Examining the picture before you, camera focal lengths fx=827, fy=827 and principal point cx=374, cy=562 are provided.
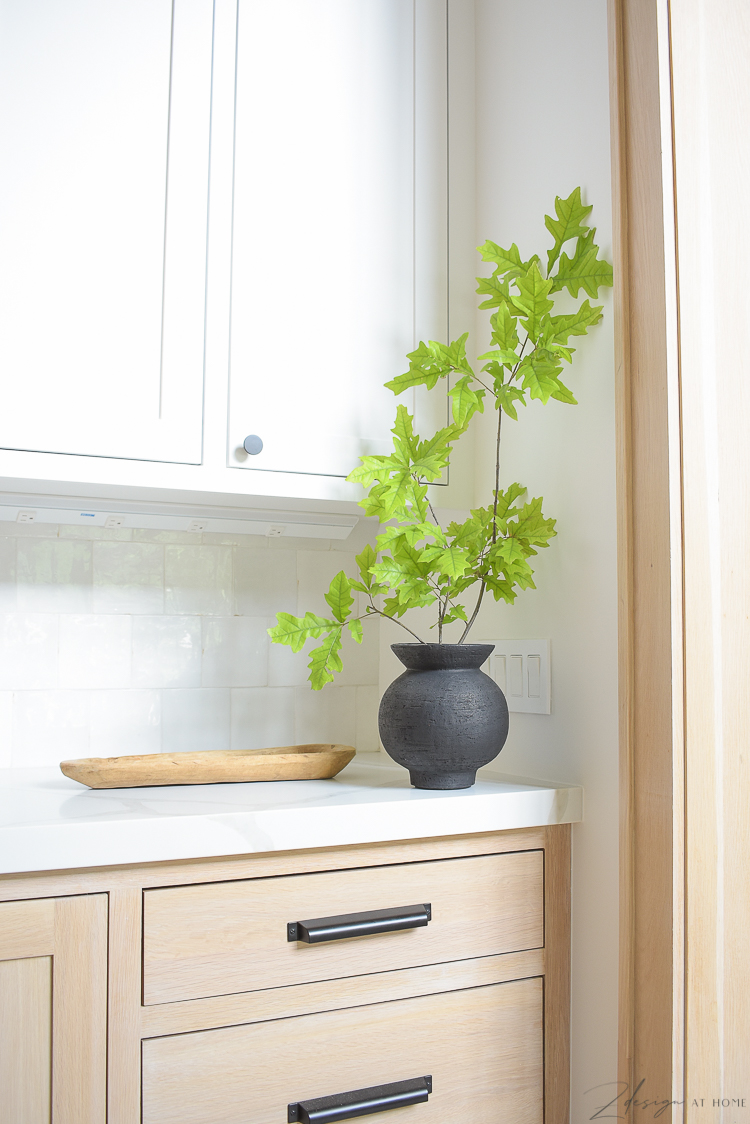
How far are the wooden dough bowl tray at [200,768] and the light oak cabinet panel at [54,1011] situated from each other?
284 mm

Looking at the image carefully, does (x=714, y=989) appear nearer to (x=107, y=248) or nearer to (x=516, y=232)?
(x=516, y=232)

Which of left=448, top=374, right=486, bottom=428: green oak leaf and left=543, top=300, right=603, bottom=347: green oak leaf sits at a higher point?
left=543, top=300, right=603, bottom=347: green oak leaf

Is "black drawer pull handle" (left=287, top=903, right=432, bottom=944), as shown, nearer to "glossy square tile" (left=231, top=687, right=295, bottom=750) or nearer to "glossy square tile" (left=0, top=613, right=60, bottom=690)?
"glossy square tile" (left=231, top=687, right=295, bottom=750)

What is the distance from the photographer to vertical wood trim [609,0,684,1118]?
3.24 ft

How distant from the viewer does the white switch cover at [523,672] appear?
127 cm

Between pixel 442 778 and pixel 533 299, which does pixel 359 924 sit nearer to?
pixel 442 778

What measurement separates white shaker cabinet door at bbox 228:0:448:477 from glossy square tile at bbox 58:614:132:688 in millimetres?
421

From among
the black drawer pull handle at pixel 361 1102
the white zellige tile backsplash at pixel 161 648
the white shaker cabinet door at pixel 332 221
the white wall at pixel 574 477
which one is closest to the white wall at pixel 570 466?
the white wall at pixel 574 477

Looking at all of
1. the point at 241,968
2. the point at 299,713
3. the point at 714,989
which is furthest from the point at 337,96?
the point at 714,989

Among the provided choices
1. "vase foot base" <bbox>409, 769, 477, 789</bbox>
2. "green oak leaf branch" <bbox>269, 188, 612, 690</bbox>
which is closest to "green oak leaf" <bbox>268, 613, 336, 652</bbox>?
"green oak leaf branch" <bbox>269, 188, 612, 690</bbox>

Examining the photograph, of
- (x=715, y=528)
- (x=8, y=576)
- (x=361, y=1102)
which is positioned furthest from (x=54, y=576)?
(x=715, y=528)

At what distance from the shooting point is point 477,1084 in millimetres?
1088

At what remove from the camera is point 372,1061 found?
1.02 m

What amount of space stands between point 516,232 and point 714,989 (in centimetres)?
116
